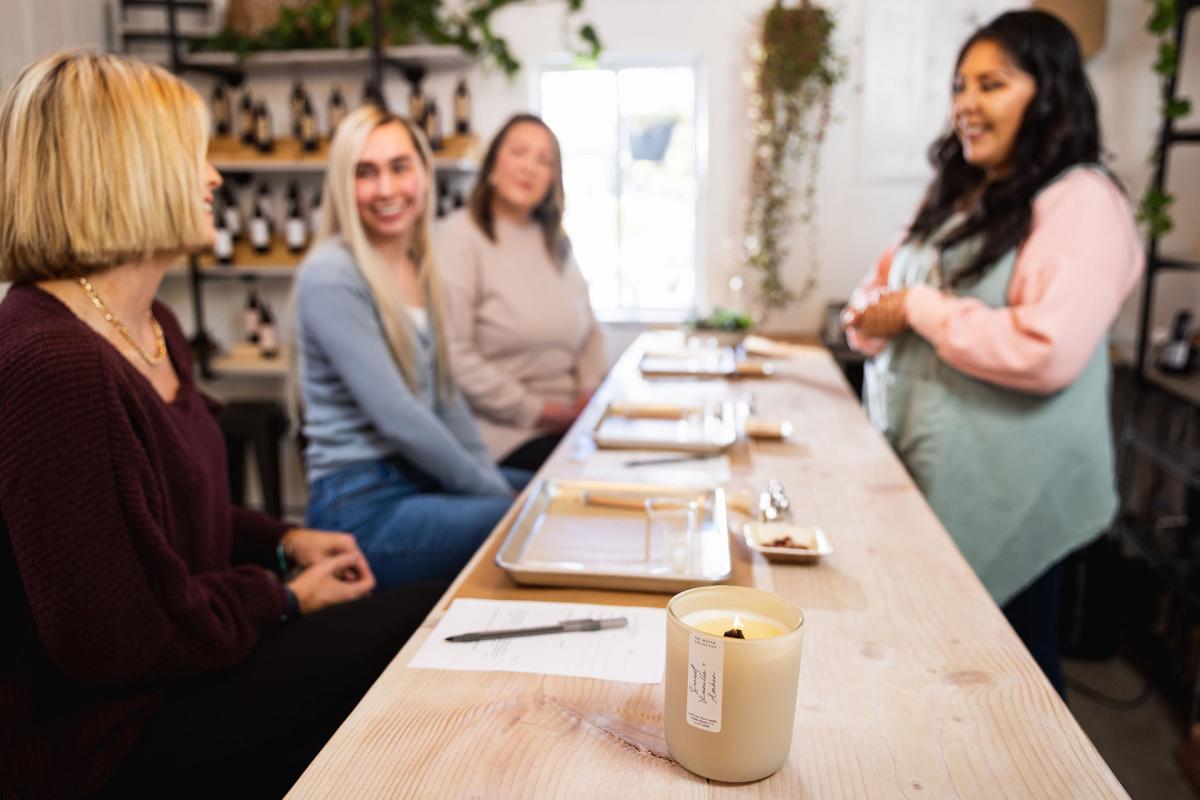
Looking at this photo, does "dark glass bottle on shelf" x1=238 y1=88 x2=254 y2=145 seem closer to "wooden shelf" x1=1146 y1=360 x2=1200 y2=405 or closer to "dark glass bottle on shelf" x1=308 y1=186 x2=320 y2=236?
"dark glass bottle on shelf" x1=308 y1=186 x2=320 y2=236

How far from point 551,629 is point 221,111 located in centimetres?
368

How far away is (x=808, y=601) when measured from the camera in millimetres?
993

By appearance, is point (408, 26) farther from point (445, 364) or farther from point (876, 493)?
point (876, 493)

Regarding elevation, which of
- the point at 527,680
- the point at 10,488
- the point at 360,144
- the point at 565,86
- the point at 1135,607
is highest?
the point at 565,86

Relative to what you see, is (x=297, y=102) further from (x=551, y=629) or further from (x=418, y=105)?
(x=551, y=629)

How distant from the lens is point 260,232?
12.4 ft

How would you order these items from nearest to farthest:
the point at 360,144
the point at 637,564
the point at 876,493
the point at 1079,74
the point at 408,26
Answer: the point at 637,564
the point at 876,493
the point at 1079,74
the point at 360,144
the point at 408,26

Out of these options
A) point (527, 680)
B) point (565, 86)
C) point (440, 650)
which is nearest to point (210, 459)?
point (440, 650)

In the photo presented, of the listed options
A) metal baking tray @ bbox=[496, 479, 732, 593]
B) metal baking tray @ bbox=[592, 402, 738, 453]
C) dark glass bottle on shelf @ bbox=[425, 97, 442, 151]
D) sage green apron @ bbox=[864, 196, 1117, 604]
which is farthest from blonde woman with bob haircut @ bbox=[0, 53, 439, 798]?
dark glass bottle on shelf @ bbox=[425, 97, 442, 151]

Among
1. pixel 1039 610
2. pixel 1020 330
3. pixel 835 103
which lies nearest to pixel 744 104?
pixel 835 103

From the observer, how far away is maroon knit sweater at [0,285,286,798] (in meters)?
0.94

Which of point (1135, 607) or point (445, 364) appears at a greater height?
point (445, 364)

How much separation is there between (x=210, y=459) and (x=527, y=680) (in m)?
0.72

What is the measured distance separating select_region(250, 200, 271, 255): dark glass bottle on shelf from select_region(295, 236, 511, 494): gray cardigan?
203 centimetres
